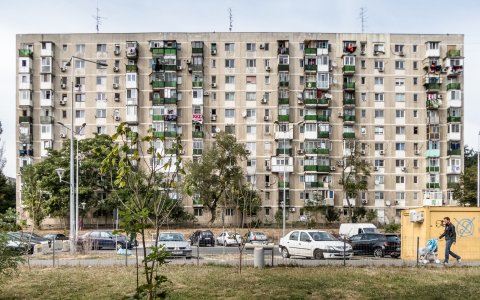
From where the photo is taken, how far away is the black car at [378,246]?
97.7 feet

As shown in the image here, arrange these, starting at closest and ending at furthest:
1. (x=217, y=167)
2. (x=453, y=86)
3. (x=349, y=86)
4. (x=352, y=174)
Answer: (x=217, y=167)
(x=352, y=174)
(x=453, y=86)
(x=349, y=86)

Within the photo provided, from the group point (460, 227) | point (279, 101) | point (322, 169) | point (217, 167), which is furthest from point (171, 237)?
point (279, 101)

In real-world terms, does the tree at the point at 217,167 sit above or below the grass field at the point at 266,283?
above

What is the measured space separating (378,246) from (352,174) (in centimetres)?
4036

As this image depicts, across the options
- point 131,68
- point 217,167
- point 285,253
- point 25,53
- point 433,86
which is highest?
point 25,53

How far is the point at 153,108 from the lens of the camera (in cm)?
7281

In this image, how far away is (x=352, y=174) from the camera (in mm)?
70312

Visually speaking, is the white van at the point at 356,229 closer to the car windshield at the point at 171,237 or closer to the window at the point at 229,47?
the car windshield at the point at 171,237

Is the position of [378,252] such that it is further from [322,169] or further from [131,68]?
[131,68]

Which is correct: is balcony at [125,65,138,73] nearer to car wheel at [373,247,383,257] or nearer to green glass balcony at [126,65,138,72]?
green glass balcony at [126,65,138,72]

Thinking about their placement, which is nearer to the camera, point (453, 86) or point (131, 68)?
point (131, 68)

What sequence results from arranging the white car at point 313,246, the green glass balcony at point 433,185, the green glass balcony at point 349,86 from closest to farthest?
the white car at point 313,246 → the green glass balcony at point 433,185 → the green glass balcony at point 349,86

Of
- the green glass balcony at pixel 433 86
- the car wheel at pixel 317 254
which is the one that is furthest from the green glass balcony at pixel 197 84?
the car wheel at pixel 317 254

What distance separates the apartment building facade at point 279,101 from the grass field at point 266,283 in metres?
52.5
